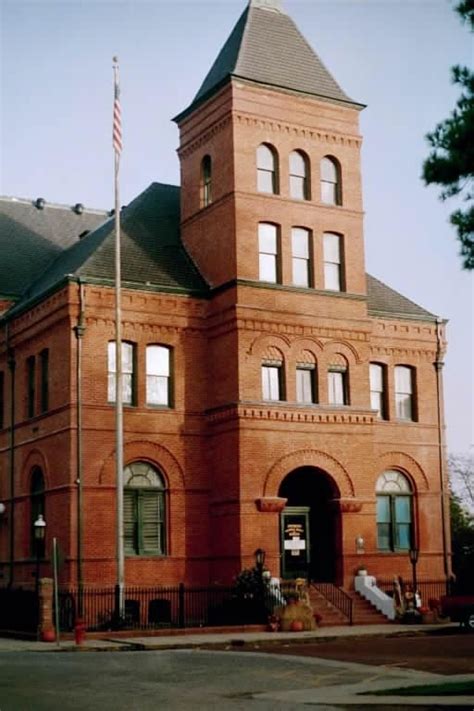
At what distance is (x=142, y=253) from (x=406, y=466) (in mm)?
12447

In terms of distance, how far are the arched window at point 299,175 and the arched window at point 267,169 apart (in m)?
0.70

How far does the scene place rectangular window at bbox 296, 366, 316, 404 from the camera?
1501 inches

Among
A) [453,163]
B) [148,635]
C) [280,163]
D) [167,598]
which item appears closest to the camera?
[453,163]

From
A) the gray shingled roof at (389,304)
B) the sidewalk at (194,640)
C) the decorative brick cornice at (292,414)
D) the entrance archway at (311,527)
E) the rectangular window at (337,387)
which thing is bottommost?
the sidewalk at (194,640)

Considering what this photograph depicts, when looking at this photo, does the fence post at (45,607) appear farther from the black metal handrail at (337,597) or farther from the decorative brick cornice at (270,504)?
the black metal handrail at (337,597)

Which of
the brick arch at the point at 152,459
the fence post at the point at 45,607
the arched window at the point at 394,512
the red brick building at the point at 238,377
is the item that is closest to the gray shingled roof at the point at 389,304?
the red brick building at the point at 238,377

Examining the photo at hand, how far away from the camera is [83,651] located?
90.2 feet

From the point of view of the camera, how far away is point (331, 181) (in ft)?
132

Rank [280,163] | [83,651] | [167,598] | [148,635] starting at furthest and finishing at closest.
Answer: [280,163] < [167,598] < [148,635] < [83,651]

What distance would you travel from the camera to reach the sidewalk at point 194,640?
2792cm

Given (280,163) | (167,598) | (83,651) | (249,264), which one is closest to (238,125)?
(280,163)

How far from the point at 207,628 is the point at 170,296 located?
38.4 feet

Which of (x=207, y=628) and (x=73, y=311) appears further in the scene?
(x=73, y=311)

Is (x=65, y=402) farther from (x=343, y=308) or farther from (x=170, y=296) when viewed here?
(x=343, y=308)
